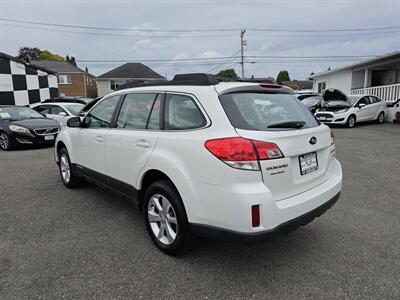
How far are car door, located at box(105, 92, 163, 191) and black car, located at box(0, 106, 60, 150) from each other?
6.43 meters

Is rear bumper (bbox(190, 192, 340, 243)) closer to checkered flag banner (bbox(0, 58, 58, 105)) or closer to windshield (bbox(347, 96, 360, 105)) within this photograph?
windshield (bbox(347, 96, 360, 105))

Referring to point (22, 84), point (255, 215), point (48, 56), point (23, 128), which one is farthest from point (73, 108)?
point (48, 56)

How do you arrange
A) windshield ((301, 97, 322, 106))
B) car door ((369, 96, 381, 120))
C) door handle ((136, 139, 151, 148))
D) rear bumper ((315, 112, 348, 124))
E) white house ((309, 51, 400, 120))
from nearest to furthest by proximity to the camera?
door handle ((136, 139, 151, 148)), rear bumper ((315, 112, 348, 124)), car door ((369, 96, 381, 120)), white house ((309, 51, 400, 120)), windshield ((301, 97, 322, 106))

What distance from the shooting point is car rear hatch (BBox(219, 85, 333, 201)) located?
2.37 meters

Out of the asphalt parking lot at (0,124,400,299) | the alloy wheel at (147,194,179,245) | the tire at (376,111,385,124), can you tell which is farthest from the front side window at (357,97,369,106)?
the alloy wheel at (147,194,179,245)

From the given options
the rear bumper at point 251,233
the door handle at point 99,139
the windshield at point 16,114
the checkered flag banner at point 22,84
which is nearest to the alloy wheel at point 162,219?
the rear bumper at point 251,233

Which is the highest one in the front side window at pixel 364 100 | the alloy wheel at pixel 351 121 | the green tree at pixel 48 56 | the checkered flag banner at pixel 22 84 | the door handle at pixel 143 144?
the green tree at pixel 48 56

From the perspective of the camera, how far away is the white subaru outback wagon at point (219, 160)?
7.48 feet

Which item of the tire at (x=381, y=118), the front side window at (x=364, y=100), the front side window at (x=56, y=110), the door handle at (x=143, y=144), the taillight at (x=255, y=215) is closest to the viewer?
the taillight at (x=255, y=215)

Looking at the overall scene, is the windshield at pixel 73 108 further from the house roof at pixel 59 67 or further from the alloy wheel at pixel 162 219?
the house roof at pixel 59 67

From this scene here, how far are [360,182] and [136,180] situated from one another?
394cm

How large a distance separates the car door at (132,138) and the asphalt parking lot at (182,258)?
64 centimetres

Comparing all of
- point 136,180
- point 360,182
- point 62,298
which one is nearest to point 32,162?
point 136,180

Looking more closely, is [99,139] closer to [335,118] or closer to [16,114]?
[16,114]
